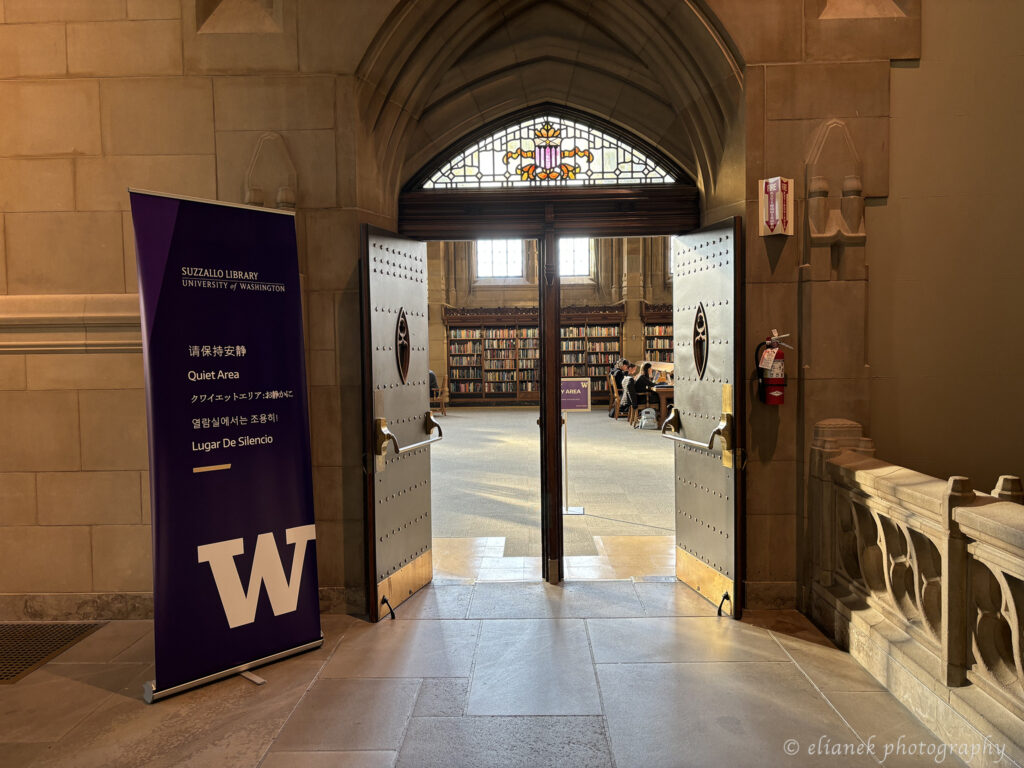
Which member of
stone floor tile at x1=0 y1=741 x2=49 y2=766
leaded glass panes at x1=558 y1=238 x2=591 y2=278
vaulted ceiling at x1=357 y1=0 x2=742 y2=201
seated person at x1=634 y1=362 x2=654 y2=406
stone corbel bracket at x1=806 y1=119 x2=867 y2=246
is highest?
leaded glass panes at x1=558 y1=238 x2=591 y2=278

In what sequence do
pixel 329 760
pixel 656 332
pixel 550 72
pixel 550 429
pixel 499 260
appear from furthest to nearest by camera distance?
pixel 499 260 → pixel 656 332 → pixel 550 72 → pixel 550 429 → pixel 329 760

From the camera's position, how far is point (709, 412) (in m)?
3.98

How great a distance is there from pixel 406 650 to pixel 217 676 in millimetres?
846

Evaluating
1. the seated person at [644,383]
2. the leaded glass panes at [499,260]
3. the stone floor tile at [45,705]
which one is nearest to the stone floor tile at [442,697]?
the stone floor tile at [45,705]

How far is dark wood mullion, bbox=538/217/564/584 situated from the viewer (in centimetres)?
433

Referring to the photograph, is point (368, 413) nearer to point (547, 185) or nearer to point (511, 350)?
point (547, 185)

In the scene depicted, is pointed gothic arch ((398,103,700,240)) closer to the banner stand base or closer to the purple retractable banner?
the purple retractable banner

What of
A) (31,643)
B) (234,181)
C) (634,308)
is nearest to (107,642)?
(31,643)

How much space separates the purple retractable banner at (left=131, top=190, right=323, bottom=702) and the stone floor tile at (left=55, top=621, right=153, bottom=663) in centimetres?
67

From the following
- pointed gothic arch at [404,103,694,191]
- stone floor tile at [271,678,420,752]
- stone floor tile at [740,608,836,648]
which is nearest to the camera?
stone floor tile at [271,678,420,752]

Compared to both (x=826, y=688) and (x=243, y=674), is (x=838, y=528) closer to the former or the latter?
(x=826, y=688)

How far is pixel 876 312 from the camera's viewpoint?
12.3 ft

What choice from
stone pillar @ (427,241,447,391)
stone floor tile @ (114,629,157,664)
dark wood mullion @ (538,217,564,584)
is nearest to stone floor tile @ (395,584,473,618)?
dark wood mullion @ (538,217,564,584)

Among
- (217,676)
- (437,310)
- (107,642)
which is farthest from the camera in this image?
(437,310)
